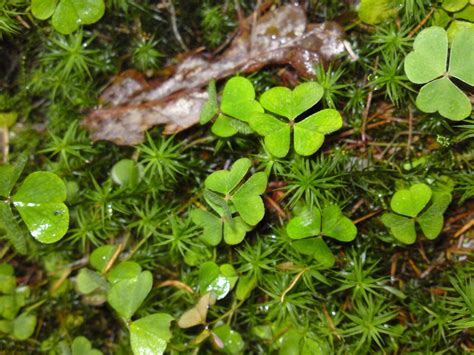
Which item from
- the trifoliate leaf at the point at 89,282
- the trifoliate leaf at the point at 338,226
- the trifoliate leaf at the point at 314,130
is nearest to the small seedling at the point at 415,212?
the trifoliate leaf at the point at 338,226

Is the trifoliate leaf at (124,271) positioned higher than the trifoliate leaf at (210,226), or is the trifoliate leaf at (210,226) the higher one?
the trifoliate leaf at (210,226)

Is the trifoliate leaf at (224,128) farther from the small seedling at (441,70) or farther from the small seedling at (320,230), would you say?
the small seedling at (441,70)

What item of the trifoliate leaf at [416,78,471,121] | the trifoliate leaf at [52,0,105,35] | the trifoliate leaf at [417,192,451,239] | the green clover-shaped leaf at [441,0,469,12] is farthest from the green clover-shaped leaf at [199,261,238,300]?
the green clover-shaped leaf at [441,0,469,12]

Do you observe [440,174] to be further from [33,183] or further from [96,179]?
[33,183]

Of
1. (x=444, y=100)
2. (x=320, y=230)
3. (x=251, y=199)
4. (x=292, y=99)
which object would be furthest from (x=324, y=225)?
(x=444, y=100)

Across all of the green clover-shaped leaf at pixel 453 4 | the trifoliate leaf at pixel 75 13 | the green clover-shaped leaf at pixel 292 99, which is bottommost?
the green clover-shaped leaf at pixel 292 99

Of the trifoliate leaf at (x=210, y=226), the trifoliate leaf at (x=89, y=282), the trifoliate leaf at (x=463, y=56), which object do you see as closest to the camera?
the trifoliate leaf at (x=463, y=56)
